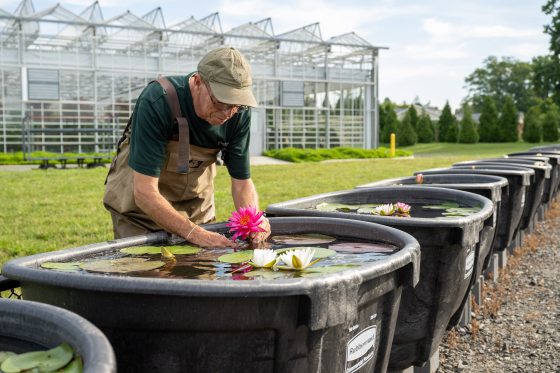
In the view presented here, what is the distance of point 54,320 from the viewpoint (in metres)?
1.24

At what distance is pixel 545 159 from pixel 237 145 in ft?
→ 16.2

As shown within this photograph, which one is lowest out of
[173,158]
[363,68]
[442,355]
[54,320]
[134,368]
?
[442,355]

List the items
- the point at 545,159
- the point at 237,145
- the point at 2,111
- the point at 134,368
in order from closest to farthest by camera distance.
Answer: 1. the point at 134,368
2. the point at 237,145
3. the point at 545,159
4. the point at 2,111

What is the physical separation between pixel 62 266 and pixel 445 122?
5005cm

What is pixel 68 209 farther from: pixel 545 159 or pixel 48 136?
pixel 48 136

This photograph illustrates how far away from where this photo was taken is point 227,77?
95.1 inches

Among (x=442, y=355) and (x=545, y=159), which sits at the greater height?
(x=545, y=159)

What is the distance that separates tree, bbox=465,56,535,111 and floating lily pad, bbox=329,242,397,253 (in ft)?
240

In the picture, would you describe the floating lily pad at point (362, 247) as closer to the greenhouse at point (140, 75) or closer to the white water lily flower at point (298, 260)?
the white water lily flower at point (298, 260)

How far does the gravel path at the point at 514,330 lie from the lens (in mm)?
3221

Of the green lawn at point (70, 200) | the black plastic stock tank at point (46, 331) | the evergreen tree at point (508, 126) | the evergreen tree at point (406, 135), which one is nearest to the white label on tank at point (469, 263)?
the black plastic stock tank at point (46, 331)

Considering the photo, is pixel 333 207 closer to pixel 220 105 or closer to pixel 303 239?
pixel 303 239

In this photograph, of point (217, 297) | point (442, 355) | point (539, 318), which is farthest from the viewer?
point (539, 318)

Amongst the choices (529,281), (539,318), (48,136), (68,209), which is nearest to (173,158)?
(539,318)
